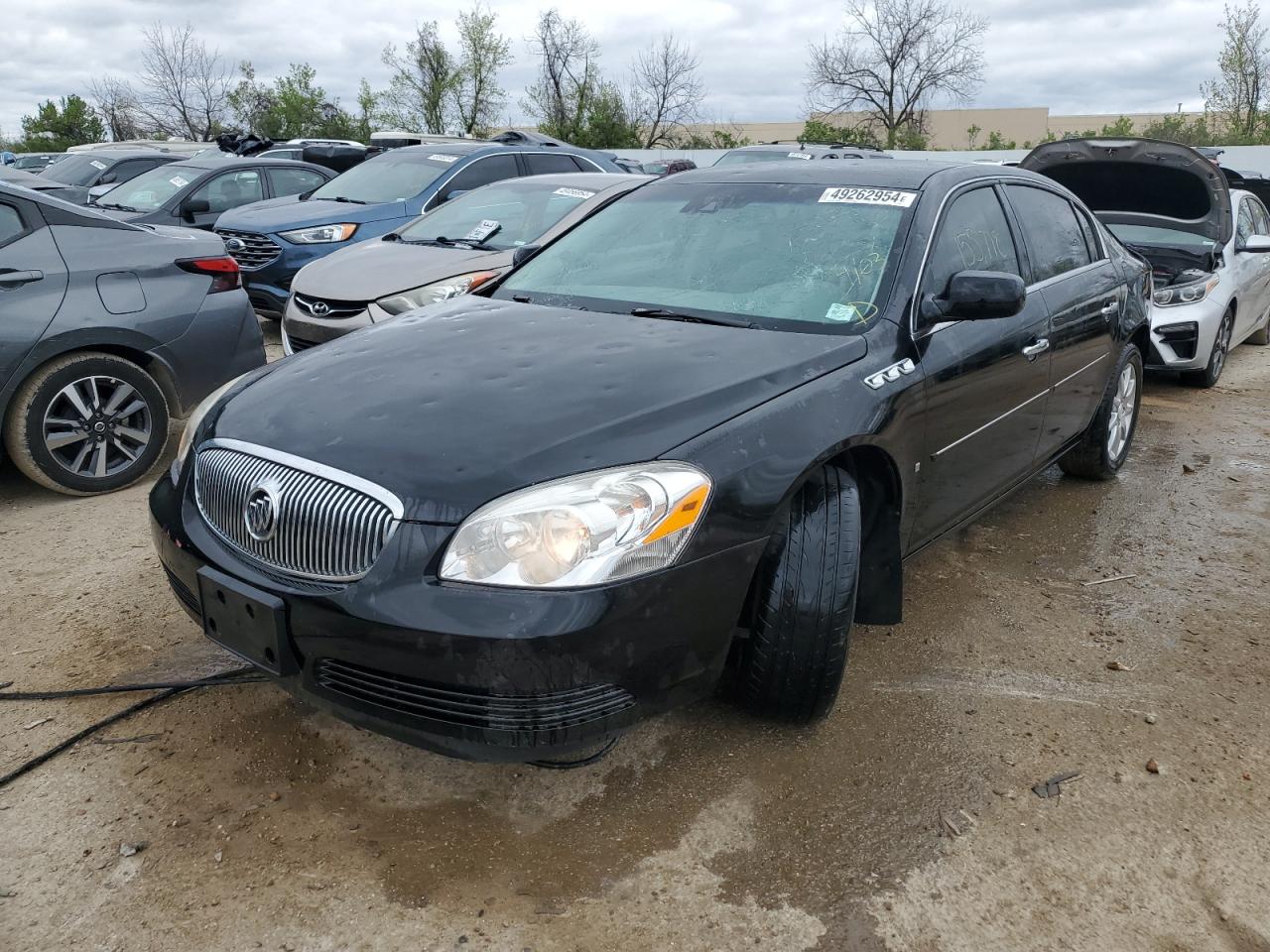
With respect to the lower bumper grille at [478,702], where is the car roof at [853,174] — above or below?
above

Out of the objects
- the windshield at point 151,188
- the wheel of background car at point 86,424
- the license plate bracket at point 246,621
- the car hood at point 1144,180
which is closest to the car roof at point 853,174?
the license plate bracket at point 246,621

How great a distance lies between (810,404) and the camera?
8.83 ft

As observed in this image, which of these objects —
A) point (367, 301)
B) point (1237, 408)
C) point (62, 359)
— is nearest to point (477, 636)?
point (62, 359)

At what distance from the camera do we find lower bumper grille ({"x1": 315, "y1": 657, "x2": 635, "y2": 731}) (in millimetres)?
2227

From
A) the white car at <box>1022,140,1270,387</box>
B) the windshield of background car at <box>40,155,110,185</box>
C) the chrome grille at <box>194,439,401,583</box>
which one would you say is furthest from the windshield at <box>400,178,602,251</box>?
the windshield of background car at <box>40,155,110,185</box>

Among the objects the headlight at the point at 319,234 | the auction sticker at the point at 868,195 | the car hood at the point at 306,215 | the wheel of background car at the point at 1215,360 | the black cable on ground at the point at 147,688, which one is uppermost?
the auction sticker at the point at 868,195

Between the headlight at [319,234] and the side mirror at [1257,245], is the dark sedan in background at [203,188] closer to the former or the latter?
the headlight at [319,234]

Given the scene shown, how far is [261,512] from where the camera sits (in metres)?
2.44

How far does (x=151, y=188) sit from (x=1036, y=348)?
991 cm

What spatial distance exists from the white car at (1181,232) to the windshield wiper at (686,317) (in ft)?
17.6

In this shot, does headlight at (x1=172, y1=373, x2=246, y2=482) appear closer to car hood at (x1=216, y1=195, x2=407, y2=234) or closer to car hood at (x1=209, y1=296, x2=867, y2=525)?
car hood at (x1=209, y1=296, x2=867, y2=525)

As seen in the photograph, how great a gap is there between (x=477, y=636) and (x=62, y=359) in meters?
3.53

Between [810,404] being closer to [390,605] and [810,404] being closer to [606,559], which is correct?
[606,559]

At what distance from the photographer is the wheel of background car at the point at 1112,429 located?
4902 millimetres
